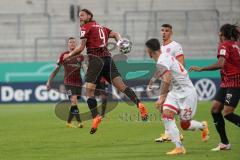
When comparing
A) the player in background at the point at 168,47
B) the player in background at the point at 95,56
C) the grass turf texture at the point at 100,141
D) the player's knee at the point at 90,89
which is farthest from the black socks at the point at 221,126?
A: the player's knee at the point at 90,89

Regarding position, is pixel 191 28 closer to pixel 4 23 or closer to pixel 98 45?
pixel 4 23

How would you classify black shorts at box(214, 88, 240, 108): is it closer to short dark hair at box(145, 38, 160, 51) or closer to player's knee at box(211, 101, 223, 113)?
player's knee at box(211, 101, 223, 113)

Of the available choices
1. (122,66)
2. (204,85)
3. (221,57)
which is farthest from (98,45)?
(204,85)

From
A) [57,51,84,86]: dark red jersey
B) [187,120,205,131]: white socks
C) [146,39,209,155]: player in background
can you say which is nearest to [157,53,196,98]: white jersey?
[146,39,209,155]: player in background

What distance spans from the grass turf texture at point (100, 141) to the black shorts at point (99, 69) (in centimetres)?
134

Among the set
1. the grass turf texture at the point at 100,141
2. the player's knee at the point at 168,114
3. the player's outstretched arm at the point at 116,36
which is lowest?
the grass turf texture at the point at 100,141

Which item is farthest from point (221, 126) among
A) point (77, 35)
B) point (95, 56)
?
point (77, 35)

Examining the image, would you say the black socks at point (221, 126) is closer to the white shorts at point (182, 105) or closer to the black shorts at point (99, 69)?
the white shorts at point (182, 105)

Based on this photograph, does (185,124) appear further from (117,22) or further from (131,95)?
(117,22)

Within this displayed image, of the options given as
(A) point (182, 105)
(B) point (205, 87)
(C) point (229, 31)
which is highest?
(C) point (229, 31)

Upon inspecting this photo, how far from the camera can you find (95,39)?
15383 mm

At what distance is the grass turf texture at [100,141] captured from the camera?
11.8 meters

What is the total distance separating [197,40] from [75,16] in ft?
20.2

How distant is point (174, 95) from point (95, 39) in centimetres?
418
